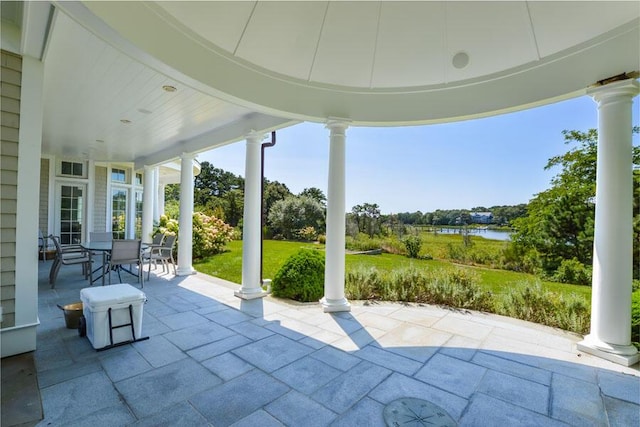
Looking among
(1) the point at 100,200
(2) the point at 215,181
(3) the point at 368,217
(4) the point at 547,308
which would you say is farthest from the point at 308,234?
(2) the point at 215,181

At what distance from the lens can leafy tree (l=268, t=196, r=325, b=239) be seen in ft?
47.3

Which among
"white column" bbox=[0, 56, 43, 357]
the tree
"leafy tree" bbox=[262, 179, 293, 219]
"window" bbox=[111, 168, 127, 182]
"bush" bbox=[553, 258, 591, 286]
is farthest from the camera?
"leafy tree" bbox=[262, 179, 293, 219]

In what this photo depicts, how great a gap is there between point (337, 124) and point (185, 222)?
4492 millimetres

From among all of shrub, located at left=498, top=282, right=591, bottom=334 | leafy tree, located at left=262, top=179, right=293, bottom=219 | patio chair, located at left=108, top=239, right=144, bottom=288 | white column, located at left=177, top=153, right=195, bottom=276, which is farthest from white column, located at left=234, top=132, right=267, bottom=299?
leafy tree, located at left=262, top=179, right=293, bottom=219

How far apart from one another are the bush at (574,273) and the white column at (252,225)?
651 centimetres

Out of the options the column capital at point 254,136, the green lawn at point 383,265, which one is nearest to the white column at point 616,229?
the green lawn at point 383,265

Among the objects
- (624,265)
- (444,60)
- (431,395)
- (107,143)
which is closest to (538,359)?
(624,265)

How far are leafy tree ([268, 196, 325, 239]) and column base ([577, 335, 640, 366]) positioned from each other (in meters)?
11.6

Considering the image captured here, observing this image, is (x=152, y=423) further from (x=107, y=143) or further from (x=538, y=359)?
(x=107, y=143)

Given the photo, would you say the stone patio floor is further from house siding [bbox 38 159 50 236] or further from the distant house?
house siding [bbox 38 159 50 236]

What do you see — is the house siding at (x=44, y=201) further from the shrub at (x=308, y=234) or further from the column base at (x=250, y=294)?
the shrub at (x=308, y=234)

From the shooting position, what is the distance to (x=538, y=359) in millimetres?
2934

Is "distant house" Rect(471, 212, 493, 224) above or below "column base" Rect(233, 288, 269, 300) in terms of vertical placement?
above

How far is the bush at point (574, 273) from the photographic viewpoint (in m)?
6.26
